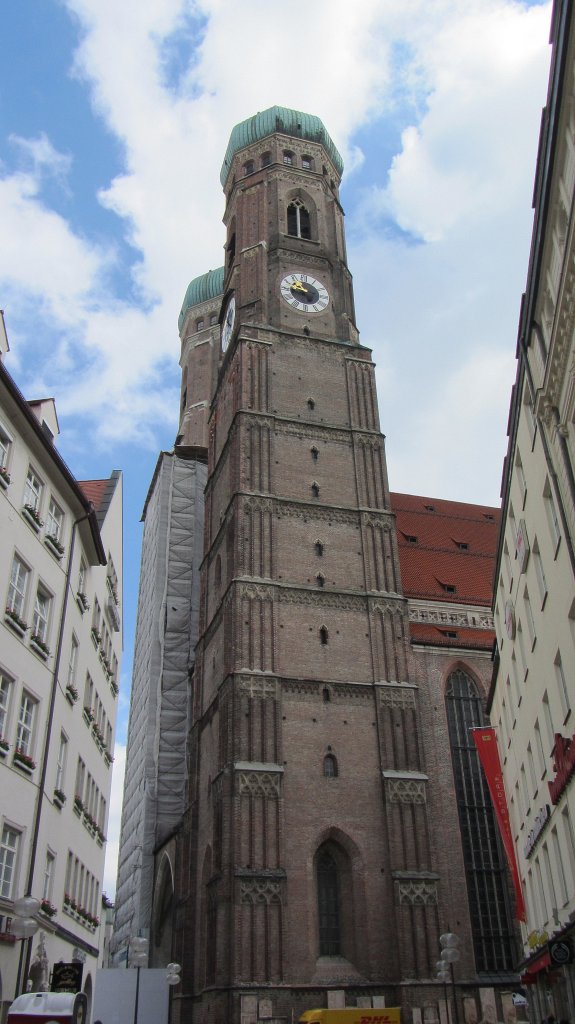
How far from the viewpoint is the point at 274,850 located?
1000 inches

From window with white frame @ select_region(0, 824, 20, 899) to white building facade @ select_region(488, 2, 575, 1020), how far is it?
845 cm

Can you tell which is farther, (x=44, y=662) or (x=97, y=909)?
(x=97, y=909)

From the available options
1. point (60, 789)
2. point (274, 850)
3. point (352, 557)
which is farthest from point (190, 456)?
point (60, 789)

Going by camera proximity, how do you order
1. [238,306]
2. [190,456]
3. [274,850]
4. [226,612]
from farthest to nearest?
[190,456], [238,306], [226,612], [274,850]

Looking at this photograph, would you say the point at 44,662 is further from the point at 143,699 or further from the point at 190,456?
the point at 190,456

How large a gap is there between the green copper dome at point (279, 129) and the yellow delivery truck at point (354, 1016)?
36.6m

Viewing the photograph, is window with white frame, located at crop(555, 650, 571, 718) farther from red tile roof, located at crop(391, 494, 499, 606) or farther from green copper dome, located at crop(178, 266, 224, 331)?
green copper dome, located at crop(178, 266, 224, 331)

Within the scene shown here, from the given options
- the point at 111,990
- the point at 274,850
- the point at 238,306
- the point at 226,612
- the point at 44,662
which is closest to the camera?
the point at 44,662

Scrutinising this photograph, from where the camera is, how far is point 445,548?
38781 millimetres

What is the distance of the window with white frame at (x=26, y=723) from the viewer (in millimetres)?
15094

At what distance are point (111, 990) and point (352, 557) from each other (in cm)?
1527

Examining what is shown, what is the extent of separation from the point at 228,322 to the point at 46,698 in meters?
26.3

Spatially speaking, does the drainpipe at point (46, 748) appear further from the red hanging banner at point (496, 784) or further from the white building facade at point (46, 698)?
the red hanging banner at point (496, 784)

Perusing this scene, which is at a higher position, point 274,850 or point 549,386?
point 549,386
